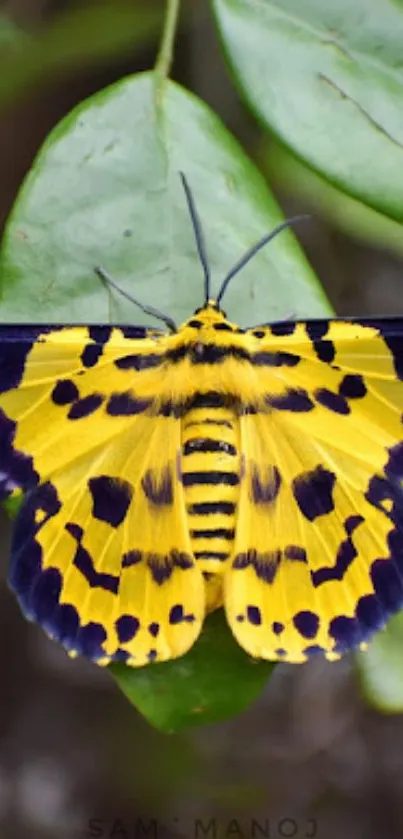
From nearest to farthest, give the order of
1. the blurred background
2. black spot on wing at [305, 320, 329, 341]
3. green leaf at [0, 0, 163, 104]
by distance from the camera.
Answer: black spot on wing at [305, 320, 329, 341]
green leaf at [0, 0, 163, 104]
the blurred background

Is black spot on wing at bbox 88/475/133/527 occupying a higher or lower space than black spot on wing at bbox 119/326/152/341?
lower

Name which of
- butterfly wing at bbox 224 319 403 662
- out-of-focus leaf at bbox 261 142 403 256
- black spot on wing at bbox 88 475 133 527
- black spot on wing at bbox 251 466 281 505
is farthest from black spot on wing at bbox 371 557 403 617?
out-of-focus leaf at bbox 261 142 403 256

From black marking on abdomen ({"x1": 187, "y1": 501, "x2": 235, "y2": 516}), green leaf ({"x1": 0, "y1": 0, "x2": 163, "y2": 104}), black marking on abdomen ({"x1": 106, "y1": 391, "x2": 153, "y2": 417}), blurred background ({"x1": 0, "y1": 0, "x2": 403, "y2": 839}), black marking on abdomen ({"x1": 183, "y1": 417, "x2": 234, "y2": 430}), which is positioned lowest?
blurred background ({"x1": 0, "y1": 0, "x2": 403, "y2": 839})

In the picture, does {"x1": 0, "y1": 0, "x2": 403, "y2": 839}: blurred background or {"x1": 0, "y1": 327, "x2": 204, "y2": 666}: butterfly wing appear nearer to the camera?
{"x1": 0, "y1": 327, "x2": 204, "y2": 666}: butterfly wing

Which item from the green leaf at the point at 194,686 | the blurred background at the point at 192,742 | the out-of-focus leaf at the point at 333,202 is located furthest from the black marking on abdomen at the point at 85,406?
the blurred background at the point at 192,742

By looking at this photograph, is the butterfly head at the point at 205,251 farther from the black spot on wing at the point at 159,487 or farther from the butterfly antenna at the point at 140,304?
the black spot on wing at the point at 159,487

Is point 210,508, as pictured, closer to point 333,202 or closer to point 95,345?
point 95,345

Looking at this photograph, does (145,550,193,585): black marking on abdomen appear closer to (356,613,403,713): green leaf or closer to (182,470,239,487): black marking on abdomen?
(182,470,239,487): black marking on abdomen
